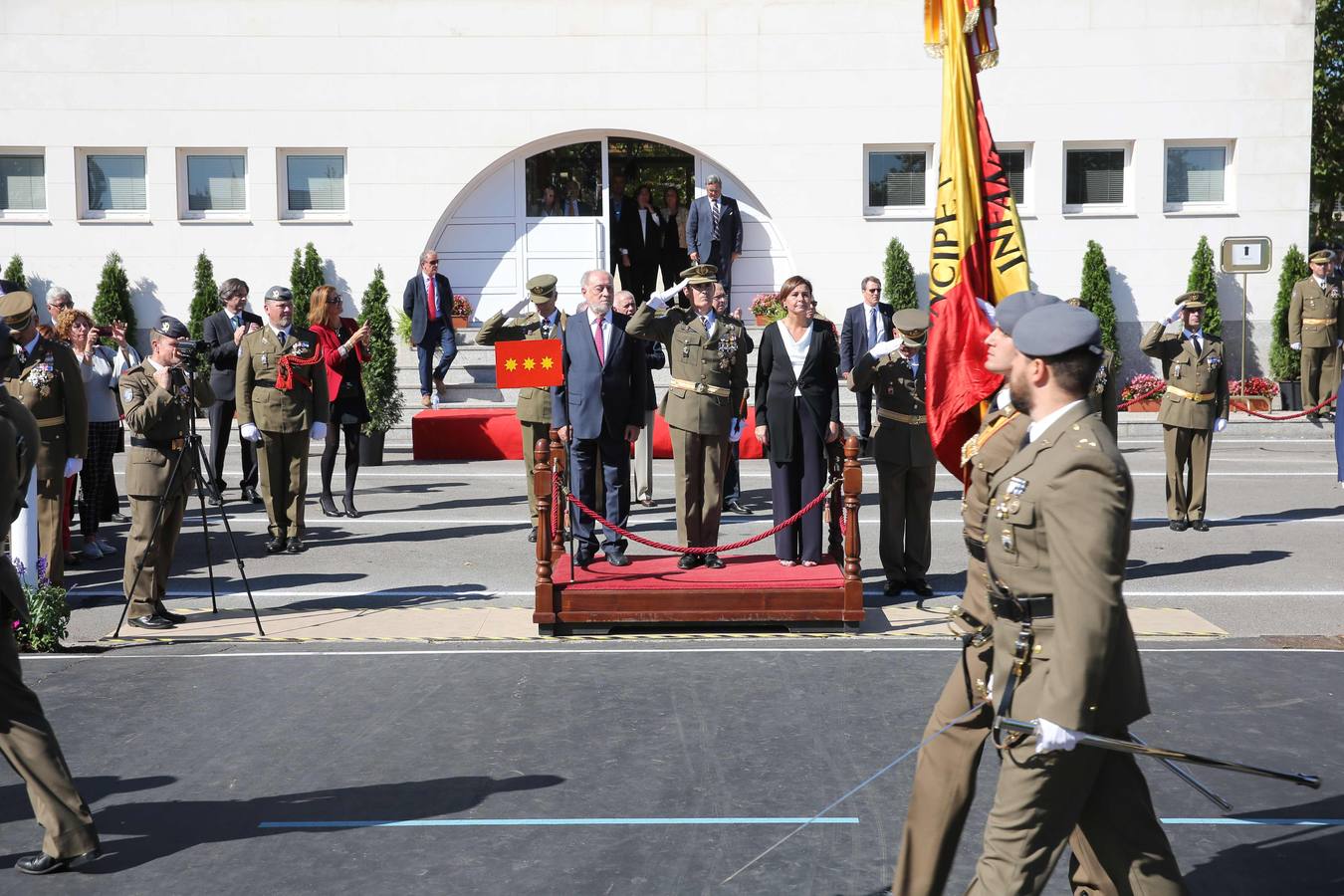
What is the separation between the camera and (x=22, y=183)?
895 inches

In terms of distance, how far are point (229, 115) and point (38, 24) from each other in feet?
10.3

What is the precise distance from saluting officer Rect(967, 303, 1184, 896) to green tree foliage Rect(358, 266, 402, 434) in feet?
44.4

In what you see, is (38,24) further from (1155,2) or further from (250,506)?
(1155,2)

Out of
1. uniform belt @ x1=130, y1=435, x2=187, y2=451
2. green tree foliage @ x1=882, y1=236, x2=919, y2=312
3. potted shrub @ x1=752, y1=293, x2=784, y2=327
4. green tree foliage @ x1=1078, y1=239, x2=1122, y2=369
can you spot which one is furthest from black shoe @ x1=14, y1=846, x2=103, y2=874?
green tree foliage @ x1=1078, y1=239, x2=1122, y2=369

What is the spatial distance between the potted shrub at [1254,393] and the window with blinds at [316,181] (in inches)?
544

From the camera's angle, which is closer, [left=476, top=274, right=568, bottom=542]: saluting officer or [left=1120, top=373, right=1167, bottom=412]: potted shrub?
[left=476, top=274, right=568, bottom=542]: saluting officer

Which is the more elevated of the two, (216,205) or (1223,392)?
(216,205)

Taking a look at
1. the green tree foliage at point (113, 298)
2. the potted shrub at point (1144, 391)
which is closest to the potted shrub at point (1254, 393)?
the potted shrub at point (1144, 391)

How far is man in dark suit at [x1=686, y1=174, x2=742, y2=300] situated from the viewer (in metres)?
21.5

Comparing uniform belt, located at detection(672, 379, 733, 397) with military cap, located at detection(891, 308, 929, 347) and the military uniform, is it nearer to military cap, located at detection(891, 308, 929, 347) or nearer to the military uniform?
military cap, located at detection(891, 308, 929, 347)

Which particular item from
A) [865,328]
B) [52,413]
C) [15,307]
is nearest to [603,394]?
[52,413]

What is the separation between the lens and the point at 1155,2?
2230 centimetres

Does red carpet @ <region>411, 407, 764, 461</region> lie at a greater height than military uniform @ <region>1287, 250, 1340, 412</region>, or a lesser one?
lesser

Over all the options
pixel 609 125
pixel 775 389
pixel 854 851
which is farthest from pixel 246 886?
pixel 609 125
